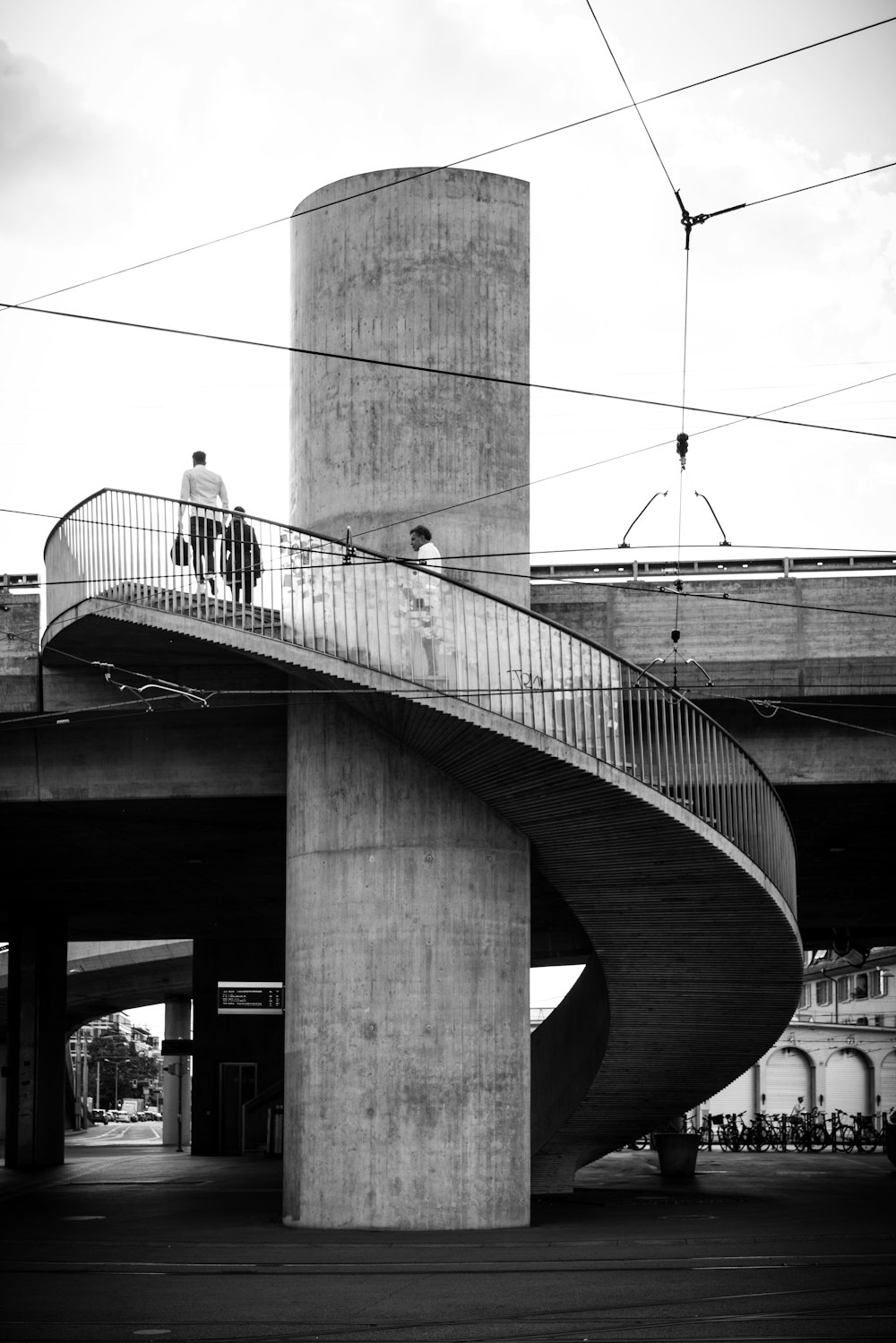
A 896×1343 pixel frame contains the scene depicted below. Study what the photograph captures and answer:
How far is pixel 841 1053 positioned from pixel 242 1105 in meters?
25.5

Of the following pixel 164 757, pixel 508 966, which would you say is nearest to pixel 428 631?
pixel 508 966

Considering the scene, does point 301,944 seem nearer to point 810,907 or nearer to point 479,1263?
point 479,1263

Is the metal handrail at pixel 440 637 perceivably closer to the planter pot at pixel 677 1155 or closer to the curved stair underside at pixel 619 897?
the curved stair underside at pixel 619 897

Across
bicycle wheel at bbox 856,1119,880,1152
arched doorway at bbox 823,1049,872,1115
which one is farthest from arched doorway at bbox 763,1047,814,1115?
bicycle wheel at bbox 856,1119,880,1152

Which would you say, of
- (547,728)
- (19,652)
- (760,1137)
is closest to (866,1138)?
(760,1137)

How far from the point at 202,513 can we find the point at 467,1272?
907cm

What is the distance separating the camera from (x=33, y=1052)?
3266 centimetres

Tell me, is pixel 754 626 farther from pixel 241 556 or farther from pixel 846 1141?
pixel 846 1141

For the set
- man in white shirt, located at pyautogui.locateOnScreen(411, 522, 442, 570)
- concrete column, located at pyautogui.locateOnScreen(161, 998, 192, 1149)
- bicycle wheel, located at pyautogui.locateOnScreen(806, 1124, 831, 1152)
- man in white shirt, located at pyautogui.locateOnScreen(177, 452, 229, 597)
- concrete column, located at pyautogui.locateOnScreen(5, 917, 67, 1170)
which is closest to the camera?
man in white shirt, located at pyautogui.locateOnScreen(411, 522, 442, 570)

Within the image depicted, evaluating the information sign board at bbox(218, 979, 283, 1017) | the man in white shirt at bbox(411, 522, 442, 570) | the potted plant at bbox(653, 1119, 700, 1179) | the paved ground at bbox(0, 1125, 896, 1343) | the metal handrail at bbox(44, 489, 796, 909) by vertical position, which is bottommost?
the potted plant at bbox(653, 1119, 700, 1179)

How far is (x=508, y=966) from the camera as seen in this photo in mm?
19281

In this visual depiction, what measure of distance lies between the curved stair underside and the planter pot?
→ 646 cm

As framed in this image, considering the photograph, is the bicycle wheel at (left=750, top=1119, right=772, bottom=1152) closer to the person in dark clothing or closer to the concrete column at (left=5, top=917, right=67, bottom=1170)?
the concrete column at (left=5, top=917, right=67, bottom=1170)

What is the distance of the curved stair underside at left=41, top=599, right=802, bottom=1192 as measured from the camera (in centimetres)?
1778
